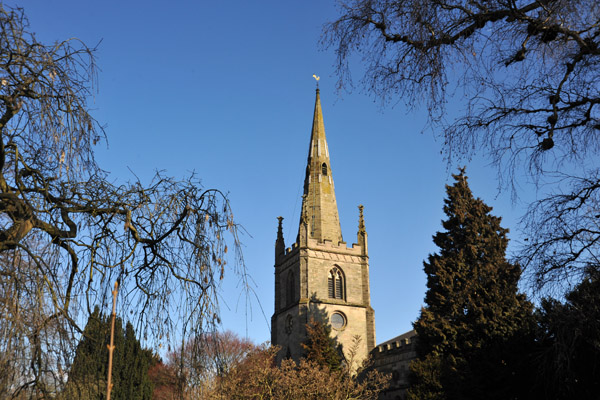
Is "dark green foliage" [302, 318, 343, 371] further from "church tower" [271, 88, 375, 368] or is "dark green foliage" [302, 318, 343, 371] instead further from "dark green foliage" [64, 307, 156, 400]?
"dark green foliage" [64, 307, 156, 400]

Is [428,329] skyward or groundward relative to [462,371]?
skyward

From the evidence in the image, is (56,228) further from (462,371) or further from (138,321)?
(462,371)

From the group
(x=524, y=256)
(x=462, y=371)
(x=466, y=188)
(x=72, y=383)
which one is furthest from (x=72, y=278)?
(x=466, y=188)

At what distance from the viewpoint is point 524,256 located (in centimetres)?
655

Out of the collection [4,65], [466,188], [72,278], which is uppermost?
[466,188]

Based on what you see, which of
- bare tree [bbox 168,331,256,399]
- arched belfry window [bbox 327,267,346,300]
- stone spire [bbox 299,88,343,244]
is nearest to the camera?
bare tree [bbox 168,331,256,399]

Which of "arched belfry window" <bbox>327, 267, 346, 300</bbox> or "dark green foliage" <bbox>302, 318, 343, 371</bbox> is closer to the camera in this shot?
"dark green foliage" <bbox>302, 318, 343, 371</bbox>

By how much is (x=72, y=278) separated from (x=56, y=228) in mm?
487

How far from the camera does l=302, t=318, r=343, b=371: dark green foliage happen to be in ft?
119

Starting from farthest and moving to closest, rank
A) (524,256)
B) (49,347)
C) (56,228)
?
(524,256) → (56,228) → (49,347)

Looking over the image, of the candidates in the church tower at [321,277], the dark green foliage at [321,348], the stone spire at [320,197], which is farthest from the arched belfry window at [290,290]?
the dark green foliage at [321,348]

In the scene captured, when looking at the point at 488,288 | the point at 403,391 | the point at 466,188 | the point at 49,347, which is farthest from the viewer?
the point at 403,391

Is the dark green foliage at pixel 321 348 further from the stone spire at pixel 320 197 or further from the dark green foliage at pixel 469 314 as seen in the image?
the stone spire at pixel 320 197

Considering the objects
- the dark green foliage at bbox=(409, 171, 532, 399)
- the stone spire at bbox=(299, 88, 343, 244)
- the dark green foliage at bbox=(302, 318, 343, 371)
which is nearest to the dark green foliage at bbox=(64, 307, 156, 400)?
the dark green foliage at bbox=(409, 171, 532, 399)
